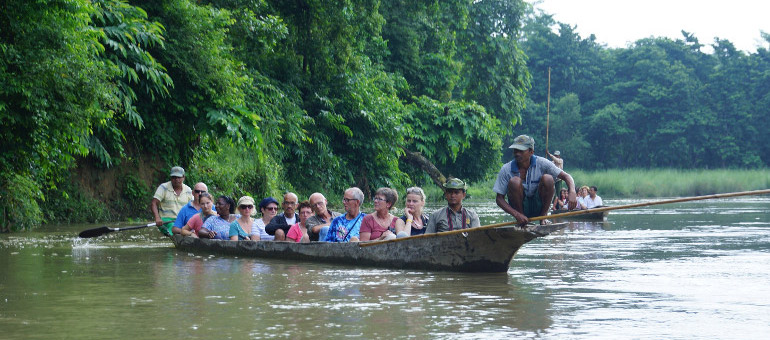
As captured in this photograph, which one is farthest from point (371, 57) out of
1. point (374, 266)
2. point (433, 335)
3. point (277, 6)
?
point (433, 335)

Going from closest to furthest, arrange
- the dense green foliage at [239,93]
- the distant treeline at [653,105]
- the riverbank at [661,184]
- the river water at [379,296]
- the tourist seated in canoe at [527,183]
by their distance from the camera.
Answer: the river water at [379,296], the tourist seated in canoe at [527,183], the dense green foliage at [239,93], the riverbank at [661,184], the distant treeline at [653,105]

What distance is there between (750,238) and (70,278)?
11.3m

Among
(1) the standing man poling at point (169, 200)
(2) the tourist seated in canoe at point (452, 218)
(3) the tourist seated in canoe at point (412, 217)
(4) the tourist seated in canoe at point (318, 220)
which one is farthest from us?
(1) the standing man poling at point (169, 200)

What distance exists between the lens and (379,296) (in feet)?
30.5

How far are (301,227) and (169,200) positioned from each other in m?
3.15

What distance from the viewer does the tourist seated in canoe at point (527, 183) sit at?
10.2 meters

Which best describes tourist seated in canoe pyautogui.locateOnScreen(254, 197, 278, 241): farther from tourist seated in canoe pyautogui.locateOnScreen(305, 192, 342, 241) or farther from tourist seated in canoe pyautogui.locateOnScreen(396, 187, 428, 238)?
tourist seated in canoe pyautogui.locateOnScreen(396, 187, 428, 238)

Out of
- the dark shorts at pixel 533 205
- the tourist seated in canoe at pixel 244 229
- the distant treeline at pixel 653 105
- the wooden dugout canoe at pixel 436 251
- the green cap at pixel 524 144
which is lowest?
the wooden dugout canoe at pixel 436 251

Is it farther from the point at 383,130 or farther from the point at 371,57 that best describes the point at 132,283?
the point at 371,57

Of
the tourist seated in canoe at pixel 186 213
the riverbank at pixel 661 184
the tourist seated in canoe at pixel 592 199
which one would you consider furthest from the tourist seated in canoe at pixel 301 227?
the riverbank at pixel 661 184

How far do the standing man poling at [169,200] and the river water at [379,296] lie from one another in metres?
0.53

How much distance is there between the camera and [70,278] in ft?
35.6

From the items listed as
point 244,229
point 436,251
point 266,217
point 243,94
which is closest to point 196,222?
point 244,229

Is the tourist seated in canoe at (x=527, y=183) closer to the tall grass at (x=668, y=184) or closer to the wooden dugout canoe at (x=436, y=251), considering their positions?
the wooden dugout canoe at (x=436, y=251)
